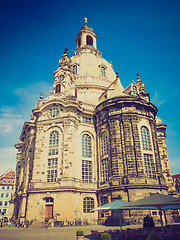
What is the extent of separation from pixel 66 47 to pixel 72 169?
28507 millimetres

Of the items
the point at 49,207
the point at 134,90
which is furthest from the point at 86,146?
the point at 134,90

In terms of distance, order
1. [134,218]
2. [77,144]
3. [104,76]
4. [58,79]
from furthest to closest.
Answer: [104,76]
[58,79]
[77,144]
[134,218]

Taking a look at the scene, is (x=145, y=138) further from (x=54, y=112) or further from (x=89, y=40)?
(x=89, y=40)

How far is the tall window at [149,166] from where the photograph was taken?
2765 centimetres

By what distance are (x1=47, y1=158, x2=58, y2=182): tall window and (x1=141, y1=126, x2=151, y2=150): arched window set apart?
13.7 metres

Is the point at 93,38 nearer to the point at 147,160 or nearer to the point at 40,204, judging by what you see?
the point at 147,160

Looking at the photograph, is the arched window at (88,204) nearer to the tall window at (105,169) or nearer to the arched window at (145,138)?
the tall window at (105,169)

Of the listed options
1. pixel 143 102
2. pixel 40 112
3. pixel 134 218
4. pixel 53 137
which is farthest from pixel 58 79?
pixel 134 218

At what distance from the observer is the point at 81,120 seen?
33812 millimetres

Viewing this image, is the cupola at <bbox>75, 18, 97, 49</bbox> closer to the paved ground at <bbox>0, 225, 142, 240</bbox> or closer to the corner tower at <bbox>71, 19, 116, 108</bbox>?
the corner tower at <bbox>71, 19, 116, 108</bbox>

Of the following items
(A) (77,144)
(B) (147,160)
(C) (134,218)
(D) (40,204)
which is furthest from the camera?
(A) (77,144)

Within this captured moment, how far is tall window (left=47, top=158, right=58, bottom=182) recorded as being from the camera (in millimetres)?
28531

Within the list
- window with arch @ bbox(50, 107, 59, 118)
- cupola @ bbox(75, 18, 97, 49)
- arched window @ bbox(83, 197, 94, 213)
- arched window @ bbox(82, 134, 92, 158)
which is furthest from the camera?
cupola @ bbox(75, 18, 97, 49)


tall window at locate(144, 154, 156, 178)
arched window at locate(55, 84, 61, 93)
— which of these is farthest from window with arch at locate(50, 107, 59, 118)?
tall window at locate(144, 154, 156, 178)
